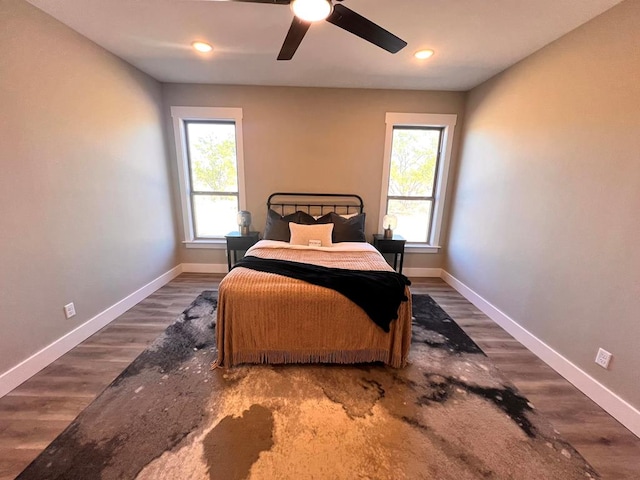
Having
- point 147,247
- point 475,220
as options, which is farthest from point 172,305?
point 475,220

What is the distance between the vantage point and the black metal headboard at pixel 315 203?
3.68 meters

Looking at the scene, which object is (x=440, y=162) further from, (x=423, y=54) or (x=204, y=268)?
(x=204, y=268)

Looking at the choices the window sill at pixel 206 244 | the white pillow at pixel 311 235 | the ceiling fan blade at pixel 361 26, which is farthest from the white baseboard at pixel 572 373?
the window sill at pixel 206 244

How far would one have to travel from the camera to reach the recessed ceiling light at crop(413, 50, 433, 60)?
2358mm

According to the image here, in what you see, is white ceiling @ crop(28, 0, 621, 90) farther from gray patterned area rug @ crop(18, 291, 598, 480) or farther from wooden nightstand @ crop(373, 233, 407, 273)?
gray patterned area rug @ crop(18, 291, 598, 480)

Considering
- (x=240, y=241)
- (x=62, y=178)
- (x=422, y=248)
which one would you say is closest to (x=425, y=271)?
(x=422, y=248)

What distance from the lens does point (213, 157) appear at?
3645mm

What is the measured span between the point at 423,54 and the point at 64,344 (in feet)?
13.2

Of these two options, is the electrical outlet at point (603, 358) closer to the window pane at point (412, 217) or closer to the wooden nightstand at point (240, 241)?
the window pane at point (412, 217)

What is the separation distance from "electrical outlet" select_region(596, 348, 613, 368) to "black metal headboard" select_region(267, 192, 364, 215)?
263 centimetres

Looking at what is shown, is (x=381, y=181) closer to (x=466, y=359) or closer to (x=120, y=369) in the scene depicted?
(x=466, y=359)

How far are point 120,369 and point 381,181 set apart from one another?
Result: 11.4 ft

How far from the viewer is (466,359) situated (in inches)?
83.5

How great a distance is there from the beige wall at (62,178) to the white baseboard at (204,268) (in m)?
0.87
